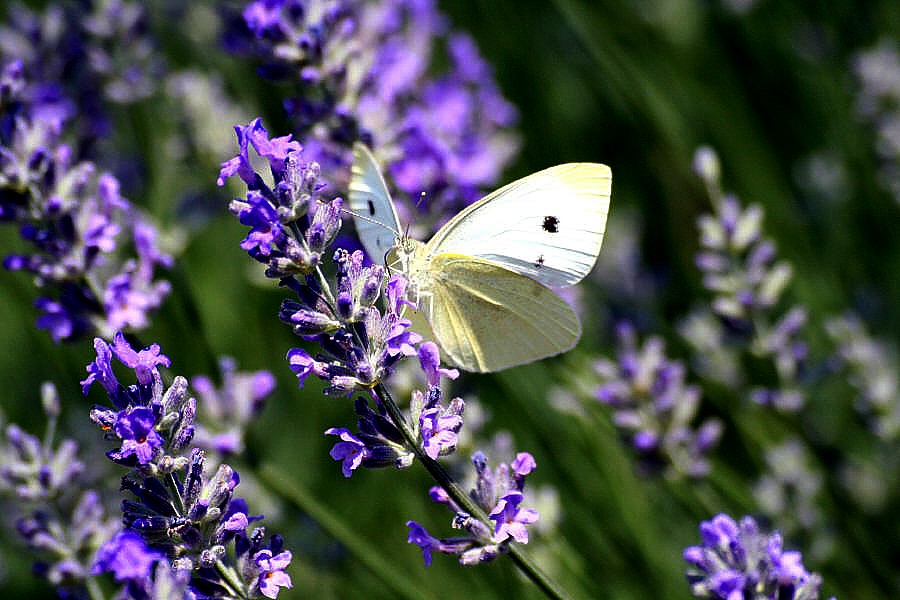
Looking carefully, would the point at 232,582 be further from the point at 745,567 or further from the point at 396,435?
the point at 745,567

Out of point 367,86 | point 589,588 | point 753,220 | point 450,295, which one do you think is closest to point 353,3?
point 367,86

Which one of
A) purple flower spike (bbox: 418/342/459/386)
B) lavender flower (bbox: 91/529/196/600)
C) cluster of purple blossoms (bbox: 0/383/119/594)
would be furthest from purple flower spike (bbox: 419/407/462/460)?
cluster of purple blossoms (bbox: 0/383/119/594)

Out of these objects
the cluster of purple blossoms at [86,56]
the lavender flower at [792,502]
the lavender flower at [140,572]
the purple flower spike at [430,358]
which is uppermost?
the cluster of purple blossoms at [86,56]

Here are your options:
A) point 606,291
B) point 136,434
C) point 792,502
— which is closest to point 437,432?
point 136,434

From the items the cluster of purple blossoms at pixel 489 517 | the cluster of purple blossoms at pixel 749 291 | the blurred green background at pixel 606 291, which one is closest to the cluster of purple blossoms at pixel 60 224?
the blurred green background at pixel 606 291

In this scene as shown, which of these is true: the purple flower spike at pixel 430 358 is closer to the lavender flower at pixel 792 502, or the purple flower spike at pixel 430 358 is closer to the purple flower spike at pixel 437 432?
the purple flower spike at pixel 437 432

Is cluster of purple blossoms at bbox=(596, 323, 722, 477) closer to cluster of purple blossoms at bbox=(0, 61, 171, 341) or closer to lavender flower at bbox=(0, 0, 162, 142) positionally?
cluster of purple blossoms at bbox=(0, 61, 171, 341)
